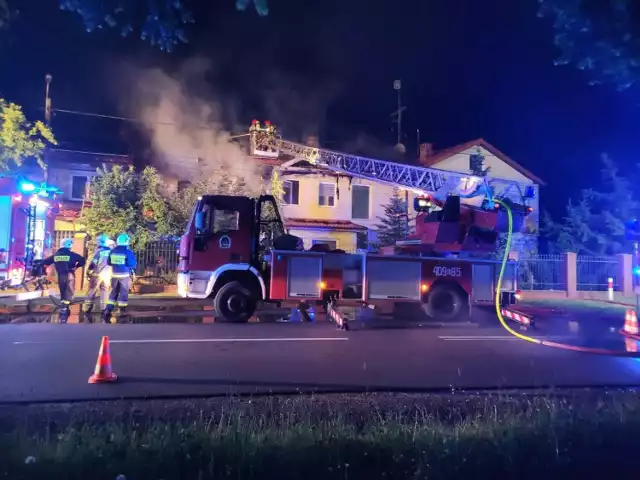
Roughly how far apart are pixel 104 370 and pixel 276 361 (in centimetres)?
223

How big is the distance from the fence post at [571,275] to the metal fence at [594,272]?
28.9 inches

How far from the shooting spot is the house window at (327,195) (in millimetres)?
27834

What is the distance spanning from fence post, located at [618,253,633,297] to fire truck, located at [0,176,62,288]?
2022 cm

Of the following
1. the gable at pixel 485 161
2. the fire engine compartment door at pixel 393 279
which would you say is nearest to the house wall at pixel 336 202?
the gable at pixel 485 161

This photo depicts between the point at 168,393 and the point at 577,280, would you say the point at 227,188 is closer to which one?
the point at 577,280

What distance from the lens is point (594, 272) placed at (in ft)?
69.3

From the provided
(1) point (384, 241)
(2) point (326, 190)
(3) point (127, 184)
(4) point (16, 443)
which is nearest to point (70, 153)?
(3) point (127, 184)

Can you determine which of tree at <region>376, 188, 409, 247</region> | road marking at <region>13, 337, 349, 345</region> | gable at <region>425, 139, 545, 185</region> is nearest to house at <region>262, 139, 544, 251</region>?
tree at <region>376, 188, 409, 247</region>

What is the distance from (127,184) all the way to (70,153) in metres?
9.39

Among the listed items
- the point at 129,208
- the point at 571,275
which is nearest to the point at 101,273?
the point at 129,208

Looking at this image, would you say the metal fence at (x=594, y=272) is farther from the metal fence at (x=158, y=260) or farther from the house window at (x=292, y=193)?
the metal fence at (x=158, y=260)

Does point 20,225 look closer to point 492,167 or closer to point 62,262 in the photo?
point 62,262

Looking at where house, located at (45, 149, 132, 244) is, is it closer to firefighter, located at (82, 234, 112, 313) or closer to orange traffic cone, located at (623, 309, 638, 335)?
firefighter, located at (82, 234, 112, 313)

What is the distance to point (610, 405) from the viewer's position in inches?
199
